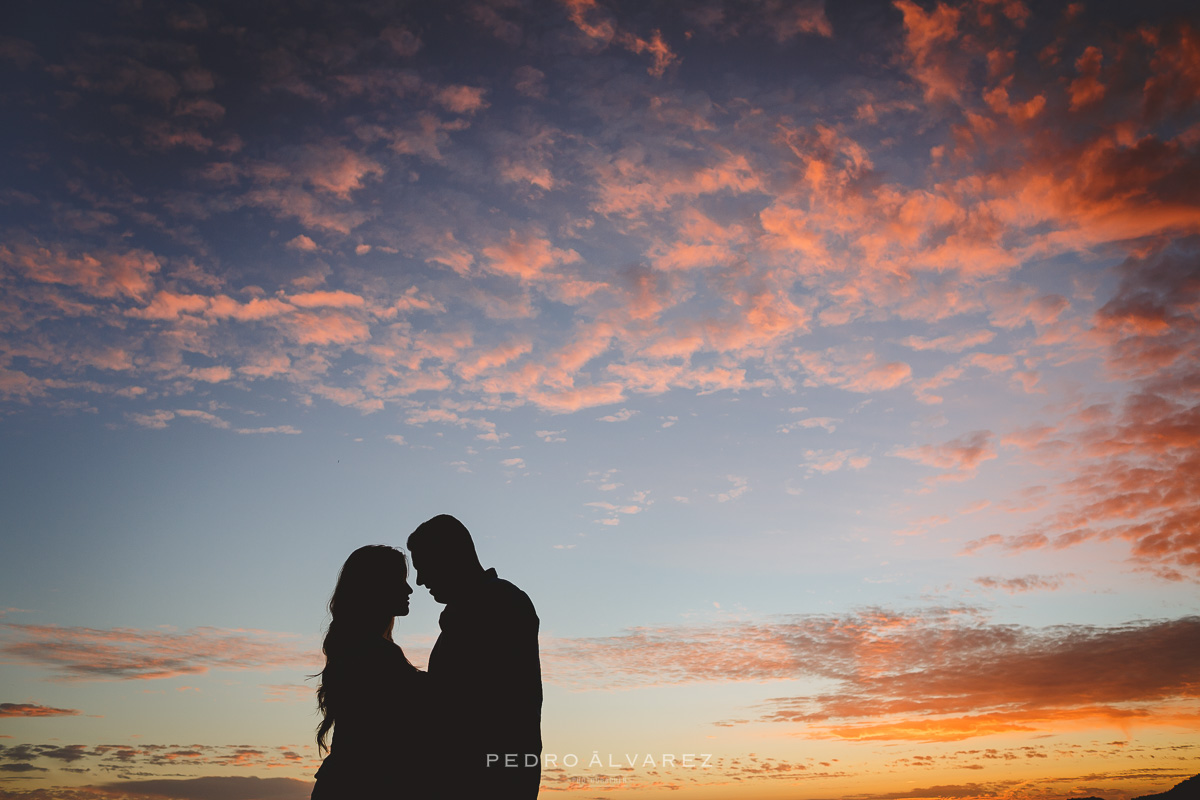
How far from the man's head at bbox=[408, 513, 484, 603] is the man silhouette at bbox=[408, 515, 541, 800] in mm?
89

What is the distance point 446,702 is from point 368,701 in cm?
66

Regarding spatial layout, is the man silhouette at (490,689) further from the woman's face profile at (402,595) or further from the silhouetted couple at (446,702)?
the woman's face profile at (402,595)

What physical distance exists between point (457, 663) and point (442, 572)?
0.80m

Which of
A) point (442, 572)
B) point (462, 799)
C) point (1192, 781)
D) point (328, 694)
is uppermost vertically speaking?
point (442, 572)

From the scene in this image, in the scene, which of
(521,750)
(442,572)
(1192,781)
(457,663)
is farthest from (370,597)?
(1192,781)

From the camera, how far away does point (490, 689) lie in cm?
477

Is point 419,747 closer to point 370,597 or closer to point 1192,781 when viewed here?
point 370,597

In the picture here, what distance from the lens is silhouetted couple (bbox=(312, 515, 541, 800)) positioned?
15.3 ft

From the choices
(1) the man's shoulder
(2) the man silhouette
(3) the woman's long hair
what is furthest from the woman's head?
(1) the man's shoulder

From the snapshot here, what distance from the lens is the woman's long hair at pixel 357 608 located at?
17.4 ft

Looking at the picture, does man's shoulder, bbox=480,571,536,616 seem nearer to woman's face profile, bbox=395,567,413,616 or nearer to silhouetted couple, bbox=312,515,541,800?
silhouetted couple, bbox=312,515,541,800

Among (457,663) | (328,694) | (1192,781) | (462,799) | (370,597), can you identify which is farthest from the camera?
(1192,781)

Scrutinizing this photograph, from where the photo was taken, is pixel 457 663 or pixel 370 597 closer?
pixel 457 663

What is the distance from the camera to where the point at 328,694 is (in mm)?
5180
